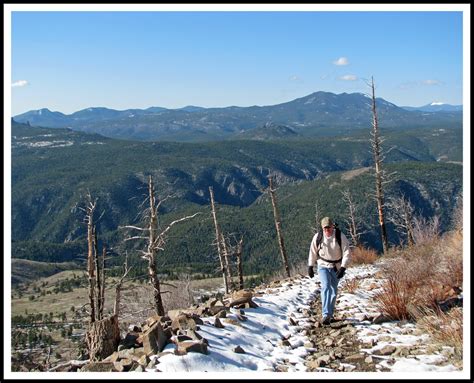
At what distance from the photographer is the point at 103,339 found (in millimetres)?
7238

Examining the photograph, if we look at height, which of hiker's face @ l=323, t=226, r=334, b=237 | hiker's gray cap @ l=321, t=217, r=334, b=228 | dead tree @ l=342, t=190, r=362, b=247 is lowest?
dead tree @ l=342, t=190, r=362, b=247

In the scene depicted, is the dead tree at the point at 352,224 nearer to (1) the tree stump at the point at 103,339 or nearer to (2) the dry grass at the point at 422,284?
(2) the dry grass at the point at 422,284

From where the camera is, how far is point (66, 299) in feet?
284

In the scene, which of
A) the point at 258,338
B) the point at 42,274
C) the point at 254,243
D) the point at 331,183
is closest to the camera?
the point at 258,338

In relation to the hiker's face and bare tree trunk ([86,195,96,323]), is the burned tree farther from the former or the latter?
the hiker's face

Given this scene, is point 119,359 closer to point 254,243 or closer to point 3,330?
point 3,330

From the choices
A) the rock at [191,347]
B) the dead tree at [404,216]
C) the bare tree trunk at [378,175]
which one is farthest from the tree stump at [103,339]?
the dead tree at [404,216]

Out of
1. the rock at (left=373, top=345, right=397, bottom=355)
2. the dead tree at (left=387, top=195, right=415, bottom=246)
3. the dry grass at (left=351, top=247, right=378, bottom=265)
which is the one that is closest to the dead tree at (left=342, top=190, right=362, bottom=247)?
the dead tree at (left=387, top=195, right=415, bottom=246)

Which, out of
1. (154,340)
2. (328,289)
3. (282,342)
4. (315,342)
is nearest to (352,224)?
(328,289)

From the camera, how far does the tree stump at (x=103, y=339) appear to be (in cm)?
720

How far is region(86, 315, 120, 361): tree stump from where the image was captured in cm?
720

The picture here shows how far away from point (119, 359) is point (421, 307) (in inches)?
217

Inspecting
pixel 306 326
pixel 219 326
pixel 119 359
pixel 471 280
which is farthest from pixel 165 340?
pixel 471 280

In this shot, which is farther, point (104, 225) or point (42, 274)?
point (104, 225)
